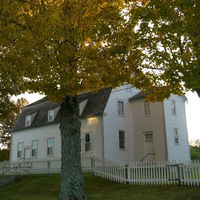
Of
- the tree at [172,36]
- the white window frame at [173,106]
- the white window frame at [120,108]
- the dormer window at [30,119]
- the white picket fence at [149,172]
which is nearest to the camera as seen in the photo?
the tree at [172,36]

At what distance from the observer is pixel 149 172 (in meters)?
16.8

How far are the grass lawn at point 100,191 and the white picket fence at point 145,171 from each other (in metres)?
0.57

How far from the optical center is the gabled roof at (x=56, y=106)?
80.1 feet

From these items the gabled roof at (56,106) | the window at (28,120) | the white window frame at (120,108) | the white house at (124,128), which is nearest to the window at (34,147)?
the white house at (124,128)

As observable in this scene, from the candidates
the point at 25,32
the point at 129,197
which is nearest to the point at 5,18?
the point at 25,32

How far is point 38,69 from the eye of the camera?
1154 centimetres

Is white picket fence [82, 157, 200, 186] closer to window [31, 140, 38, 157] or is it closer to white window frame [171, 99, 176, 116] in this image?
white window frame [171, 99, 176, 116]

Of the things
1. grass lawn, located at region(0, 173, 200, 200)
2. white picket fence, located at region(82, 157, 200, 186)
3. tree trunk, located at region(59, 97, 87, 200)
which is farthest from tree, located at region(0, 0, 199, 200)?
white picket fence, located at region(82, 157, 200, 186)

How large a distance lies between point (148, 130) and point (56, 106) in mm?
9409

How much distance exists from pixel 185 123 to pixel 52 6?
64.8ft

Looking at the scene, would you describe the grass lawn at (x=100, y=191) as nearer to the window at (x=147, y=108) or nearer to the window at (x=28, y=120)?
the window at (x=147, y=108)

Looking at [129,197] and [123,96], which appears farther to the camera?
[123,96]

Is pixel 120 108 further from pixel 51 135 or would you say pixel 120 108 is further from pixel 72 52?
pixel 72 52

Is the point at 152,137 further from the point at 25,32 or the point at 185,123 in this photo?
the point at 25,32
